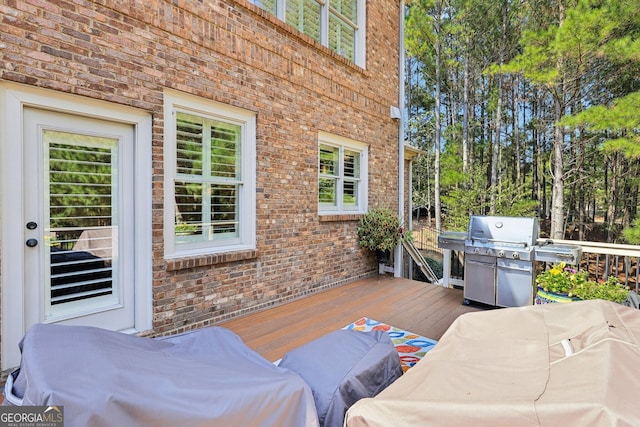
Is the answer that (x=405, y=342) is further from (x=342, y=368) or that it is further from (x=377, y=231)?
(x=377, y=231)

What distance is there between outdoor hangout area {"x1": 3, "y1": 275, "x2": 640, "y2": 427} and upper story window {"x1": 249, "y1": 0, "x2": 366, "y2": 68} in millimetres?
4592

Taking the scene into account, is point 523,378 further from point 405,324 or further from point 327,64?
point 327,64

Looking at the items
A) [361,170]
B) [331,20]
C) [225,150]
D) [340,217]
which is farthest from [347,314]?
[331,20]

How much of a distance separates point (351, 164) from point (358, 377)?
494 cm

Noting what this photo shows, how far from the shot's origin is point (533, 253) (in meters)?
4.09

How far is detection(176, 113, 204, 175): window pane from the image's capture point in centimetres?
369

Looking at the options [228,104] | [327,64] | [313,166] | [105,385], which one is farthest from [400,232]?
[105,385]

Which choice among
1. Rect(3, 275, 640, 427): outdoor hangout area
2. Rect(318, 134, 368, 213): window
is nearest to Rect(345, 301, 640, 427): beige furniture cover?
Rect(3, 275, 640, 427): outdoor hangout area

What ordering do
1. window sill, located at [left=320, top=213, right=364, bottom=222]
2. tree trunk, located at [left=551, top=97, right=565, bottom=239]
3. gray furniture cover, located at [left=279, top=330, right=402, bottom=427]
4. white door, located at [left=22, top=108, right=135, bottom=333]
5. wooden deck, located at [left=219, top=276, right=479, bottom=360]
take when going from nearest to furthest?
gray furniture cover, located at [left=279, top=330, right=402, bottom=427] → white door, located at [left=22, top=108, right=135, bottom=333] → wooden deck, located at [left=219, top=276, right=479, bottom=360] → window sill, located at [left=320, top=213, right=364, bottom=222] → tree trunk, located at [left=551, top=97, right=565, bottom=239]

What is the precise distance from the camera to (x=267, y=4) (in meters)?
4.61

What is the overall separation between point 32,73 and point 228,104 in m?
1.80

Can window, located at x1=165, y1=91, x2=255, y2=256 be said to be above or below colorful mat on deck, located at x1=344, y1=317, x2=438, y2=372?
above

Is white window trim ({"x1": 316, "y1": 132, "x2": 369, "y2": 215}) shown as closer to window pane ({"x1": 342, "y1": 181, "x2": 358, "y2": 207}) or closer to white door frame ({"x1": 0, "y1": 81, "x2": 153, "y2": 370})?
window pane ({"x1": 342, "y1": 181, "x2": 358, "y2": 207})

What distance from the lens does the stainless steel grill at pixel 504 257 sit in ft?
13.4
